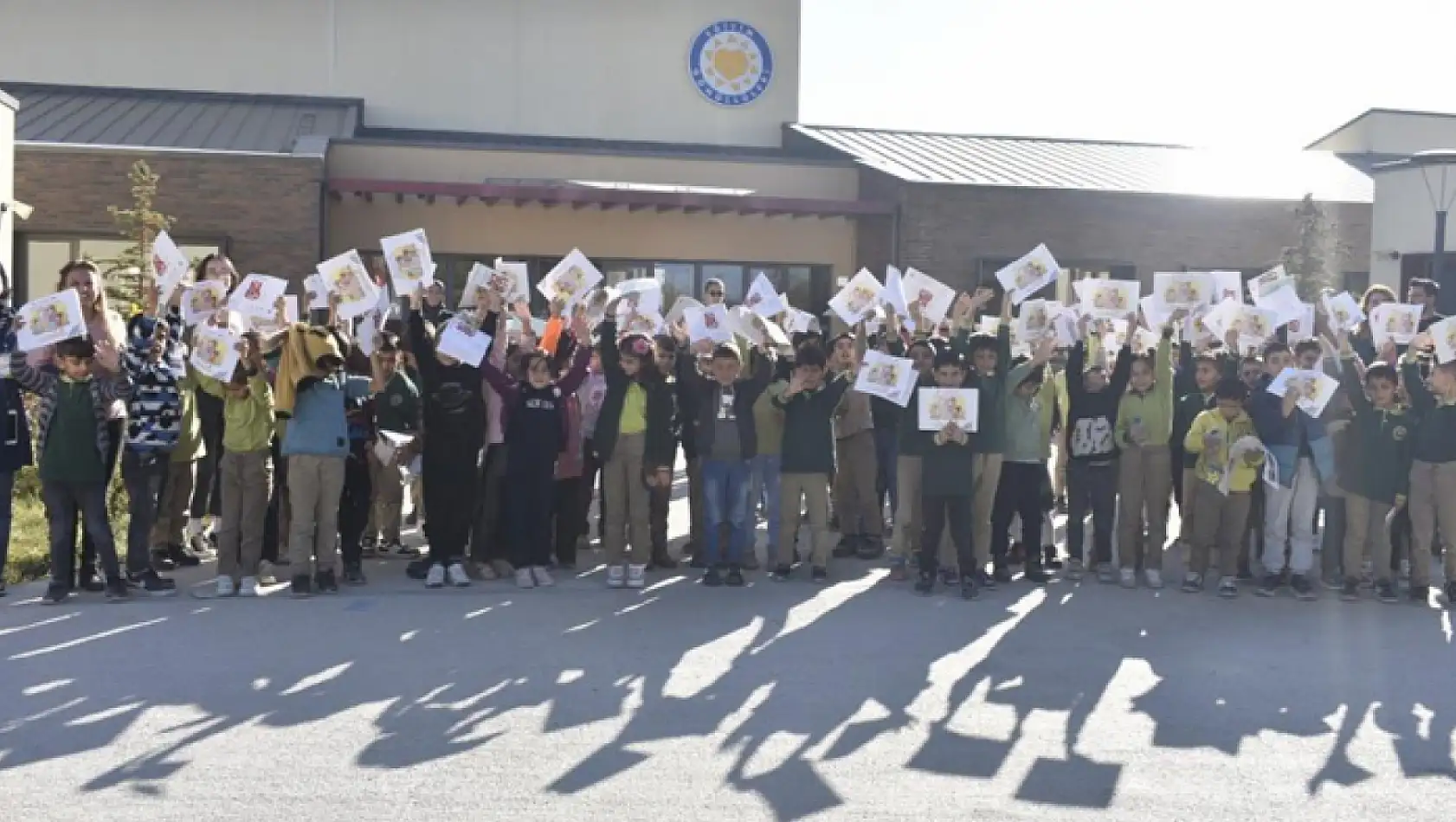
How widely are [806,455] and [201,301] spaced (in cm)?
421

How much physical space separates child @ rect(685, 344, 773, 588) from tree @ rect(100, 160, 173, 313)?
7.71 m

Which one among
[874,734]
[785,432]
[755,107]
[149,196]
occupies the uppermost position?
[755,107]

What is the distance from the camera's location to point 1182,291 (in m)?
9.70

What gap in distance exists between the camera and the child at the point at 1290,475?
30.2 ft

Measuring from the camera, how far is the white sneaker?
28.9 feet

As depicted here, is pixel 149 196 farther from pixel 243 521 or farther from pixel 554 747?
pixel 554 747

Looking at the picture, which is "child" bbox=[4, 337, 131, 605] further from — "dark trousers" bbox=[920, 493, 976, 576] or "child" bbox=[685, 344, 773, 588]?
"dark trousers" bbox=[920, 493, 976, 576]

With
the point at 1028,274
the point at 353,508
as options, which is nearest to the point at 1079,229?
the point at 1028,274

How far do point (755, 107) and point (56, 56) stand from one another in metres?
13.0

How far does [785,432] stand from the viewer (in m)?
9.46

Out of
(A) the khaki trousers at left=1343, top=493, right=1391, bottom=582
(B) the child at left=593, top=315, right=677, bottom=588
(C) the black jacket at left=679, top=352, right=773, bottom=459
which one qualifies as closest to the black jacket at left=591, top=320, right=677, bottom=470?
(B) the child at left=593, top=315, right=677, bottom=588

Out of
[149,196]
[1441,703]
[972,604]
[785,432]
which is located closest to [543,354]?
[785,432]

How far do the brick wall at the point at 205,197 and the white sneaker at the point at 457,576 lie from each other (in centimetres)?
1144

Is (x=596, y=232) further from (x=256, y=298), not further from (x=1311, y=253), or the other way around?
(x=256, y=298)
